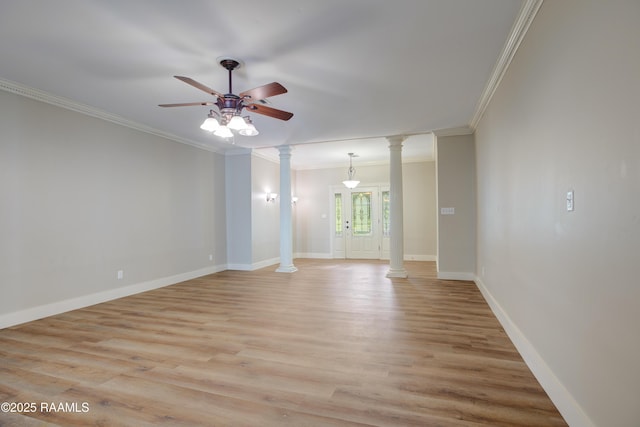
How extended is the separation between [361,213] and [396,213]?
3239 millimetres

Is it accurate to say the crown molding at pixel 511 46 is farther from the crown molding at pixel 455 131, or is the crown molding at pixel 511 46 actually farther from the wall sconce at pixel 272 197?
the wall sconce at pixel 272 197

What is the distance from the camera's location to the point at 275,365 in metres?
2.65

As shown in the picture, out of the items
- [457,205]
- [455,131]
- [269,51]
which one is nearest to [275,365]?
[269,51]

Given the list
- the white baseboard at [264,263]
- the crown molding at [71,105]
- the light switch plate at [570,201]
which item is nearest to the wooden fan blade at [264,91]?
the light switch plate at [570,201]

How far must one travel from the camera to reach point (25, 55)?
10.2 feet

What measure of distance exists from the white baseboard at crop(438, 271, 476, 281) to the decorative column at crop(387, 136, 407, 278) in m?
0.69

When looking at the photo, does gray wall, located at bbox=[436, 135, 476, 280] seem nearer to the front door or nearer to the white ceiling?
the white ceiling

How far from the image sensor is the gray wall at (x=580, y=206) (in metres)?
1.33

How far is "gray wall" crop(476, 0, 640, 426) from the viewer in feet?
4.37

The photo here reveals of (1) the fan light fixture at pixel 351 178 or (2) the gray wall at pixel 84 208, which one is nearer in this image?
(2) the gray wall at pixel 84 208

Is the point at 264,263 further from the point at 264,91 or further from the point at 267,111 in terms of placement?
the point at 264,91

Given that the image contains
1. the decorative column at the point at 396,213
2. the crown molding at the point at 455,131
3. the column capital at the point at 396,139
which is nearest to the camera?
the crown molding at the point at 455,131

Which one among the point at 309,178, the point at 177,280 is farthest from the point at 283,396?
the point at 309,178

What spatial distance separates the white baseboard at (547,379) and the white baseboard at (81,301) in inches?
208
